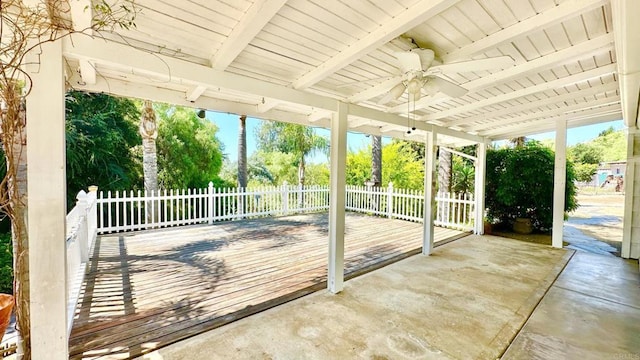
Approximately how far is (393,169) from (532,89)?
702cm

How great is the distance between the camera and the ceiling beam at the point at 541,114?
4.71 metres

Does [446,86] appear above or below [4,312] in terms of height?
above

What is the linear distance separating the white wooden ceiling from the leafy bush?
11.6 ft

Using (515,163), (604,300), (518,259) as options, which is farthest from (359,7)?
(515,163)

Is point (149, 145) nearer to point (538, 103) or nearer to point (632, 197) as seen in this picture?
point (538, 103)

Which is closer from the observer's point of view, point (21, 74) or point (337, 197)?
point (21, 74)

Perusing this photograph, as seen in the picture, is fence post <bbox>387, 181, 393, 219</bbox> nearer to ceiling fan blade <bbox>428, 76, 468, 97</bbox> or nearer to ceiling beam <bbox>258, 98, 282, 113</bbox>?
ceiling beam <bbox>258, 98, 282, 113</bbox>

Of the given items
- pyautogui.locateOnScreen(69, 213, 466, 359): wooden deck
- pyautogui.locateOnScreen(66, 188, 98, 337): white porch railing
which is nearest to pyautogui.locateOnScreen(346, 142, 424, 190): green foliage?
pyautogui.locateOnScreen(69, 213, 466, 359): wooden deck

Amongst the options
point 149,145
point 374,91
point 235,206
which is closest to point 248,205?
point 235,206

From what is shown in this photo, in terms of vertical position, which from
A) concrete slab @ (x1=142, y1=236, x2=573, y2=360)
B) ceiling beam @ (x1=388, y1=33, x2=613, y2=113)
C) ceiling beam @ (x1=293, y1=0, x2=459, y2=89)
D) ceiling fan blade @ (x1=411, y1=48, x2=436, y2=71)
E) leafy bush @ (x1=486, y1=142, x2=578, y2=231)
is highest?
ceiling beam @ (x1=388, y1=33, x2=613, y2=113)

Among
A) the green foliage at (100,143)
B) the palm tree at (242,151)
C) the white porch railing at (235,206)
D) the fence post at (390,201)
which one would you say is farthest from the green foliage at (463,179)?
the green foliage at (100,143)

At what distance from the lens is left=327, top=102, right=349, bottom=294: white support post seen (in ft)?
11.3

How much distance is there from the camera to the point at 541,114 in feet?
18.0

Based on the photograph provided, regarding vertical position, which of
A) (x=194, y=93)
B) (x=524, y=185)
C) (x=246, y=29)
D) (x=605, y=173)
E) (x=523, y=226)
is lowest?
(x=523, y=226)
